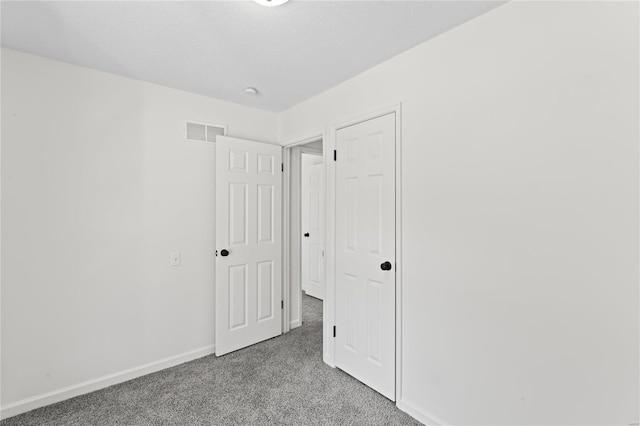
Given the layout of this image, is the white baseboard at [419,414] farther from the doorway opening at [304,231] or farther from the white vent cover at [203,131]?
the white vent cover at [203,131]


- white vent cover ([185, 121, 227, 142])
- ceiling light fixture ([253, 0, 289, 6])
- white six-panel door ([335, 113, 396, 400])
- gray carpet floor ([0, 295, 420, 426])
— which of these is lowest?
gray carpet floor ([0, 295, 420, 426])

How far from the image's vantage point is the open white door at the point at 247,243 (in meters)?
2.83

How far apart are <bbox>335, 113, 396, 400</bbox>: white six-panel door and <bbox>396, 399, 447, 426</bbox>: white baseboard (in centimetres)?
11

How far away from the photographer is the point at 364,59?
84.1 inches

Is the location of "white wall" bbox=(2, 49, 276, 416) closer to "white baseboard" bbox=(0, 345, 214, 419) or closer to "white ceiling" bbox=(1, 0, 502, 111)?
"white baseboard" bbox=(0, 345, 214, 419)

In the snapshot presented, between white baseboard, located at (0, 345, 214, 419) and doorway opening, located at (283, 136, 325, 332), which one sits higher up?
doorway opening, located at (283, 136, 325, 332)

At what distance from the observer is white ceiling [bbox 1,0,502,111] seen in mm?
1582

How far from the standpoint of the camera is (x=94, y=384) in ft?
7.47

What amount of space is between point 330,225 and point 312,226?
216cm

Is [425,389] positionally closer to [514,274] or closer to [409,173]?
[514,274]

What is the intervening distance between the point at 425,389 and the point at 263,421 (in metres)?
Result: 1.08

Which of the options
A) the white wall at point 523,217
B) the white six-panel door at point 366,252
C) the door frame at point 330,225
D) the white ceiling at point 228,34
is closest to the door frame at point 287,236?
the door frame at point 330,225

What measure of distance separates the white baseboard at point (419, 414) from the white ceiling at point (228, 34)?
94.6 inches

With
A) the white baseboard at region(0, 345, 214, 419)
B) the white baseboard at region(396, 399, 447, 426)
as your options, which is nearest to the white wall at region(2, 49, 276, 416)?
the white baseboard at region(0, 345, 214, 419)
